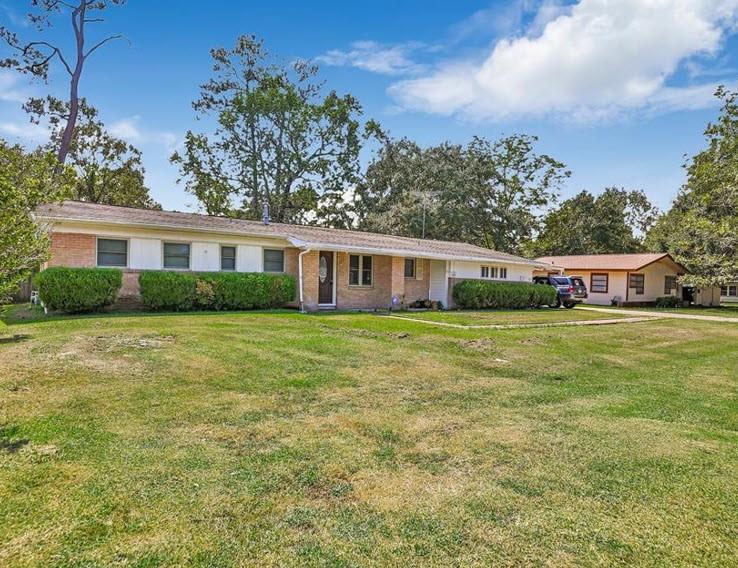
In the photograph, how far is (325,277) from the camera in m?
18.2

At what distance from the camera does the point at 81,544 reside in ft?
9.03

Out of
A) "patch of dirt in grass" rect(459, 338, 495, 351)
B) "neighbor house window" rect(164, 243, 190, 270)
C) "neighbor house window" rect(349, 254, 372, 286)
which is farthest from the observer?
"neighbor house window" rect(349, 254, 372, 286)

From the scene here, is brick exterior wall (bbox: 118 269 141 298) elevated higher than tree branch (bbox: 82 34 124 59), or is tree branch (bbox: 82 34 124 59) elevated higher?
tree branch (bbox: 82 34 124 59)

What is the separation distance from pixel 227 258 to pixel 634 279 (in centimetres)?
2739

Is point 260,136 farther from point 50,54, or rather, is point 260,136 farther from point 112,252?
point 112,252

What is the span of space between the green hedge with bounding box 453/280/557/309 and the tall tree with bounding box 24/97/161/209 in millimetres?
24305

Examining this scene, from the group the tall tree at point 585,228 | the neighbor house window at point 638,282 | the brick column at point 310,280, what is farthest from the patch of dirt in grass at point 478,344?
the tall tree at point 585,228

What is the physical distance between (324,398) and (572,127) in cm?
2168

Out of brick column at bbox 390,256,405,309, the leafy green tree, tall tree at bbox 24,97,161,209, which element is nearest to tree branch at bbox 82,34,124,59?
tall tree at bbox 24,97,161,209

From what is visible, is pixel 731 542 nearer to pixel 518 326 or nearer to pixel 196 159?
pixel 518 326

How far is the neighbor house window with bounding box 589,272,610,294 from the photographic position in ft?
106

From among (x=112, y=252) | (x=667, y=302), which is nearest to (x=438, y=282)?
(x=112, y=252)

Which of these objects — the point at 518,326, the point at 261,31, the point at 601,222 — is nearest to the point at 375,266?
the point at 518,326

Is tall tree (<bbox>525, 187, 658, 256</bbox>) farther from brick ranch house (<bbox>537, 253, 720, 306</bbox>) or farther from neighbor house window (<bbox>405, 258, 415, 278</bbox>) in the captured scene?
neighbor house window (<bbox>405, 258, 415, 278</bbox>)
